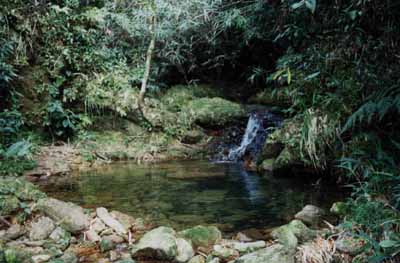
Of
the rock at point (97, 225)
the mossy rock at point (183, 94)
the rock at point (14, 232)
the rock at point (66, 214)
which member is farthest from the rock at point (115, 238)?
the mossy rock at point (183, 94)

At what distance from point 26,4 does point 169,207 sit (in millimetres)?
5543

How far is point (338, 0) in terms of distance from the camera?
2.87 metres

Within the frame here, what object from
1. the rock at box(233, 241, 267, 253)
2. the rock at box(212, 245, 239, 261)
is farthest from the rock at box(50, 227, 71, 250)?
the rock at box(233, 241, 267, 253)

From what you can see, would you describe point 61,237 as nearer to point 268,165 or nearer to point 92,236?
point 92,236

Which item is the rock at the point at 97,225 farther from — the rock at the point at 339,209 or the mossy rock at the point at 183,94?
the mossy rock at the point at 183,94

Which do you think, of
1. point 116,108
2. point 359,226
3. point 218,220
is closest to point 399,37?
point 359,226

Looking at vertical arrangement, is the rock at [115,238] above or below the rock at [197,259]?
below

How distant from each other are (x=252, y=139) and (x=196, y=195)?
123 inches

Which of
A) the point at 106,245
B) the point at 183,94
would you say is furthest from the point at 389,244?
the point at 183,94

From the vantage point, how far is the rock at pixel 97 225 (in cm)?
340

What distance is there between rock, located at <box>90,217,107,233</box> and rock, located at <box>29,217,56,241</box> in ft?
1.10

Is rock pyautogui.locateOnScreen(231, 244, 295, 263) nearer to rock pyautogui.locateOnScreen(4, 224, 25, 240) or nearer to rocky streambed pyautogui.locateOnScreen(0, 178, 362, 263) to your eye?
rocky streambed pyautogui.locateOnScreen(0, 178, 362, 263)

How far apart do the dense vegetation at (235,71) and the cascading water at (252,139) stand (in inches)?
15.1

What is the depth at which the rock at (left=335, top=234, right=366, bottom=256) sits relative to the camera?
91.9 inches
